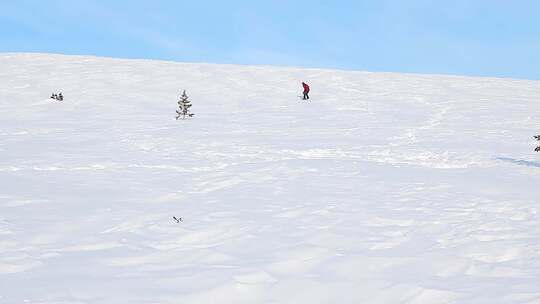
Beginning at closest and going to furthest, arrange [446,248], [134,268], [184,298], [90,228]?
[184,298] < [134,268] < [446,248] < [90,228]

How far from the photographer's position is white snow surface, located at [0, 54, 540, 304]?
4.75 meters

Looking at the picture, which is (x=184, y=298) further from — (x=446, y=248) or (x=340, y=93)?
(x=340, y=93)

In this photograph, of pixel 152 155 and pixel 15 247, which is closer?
pixel 15 247

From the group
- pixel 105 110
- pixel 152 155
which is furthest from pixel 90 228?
pixel 105 110

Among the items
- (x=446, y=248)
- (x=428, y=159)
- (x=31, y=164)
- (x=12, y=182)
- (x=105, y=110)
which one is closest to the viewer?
(x=446, y=248)

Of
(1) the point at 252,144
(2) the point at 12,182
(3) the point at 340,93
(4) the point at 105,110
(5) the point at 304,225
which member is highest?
(3) the point at 340,93

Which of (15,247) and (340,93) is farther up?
(340,93)

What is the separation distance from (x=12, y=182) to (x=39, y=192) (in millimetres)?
921

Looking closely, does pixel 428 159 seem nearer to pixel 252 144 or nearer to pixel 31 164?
pixel 252 144

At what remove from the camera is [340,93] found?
2594cm

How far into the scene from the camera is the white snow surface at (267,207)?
4.75 metres

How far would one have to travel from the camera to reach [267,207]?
7.71 metres

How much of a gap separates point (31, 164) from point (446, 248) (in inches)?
314

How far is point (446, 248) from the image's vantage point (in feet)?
18.8
